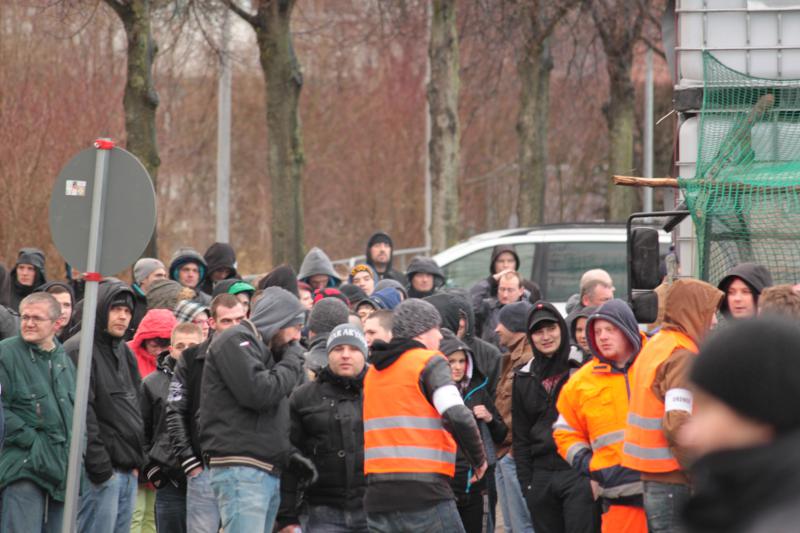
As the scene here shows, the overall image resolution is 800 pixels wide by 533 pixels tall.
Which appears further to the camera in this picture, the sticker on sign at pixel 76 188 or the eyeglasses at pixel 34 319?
the sticker on sign at pixel 76 188

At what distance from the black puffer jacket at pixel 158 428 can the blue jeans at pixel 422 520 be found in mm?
1784

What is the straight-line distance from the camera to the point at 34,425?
25.3 ft

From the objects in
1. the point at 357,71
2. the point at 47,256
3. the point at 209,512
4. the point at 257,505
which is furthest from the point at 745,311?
Answer: the point at 357,71

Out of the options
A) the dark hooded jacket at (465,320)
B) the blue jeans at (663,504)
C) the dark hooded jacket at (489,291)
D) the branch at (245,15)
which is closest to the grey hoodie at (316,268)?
the dark hooded jacket at (489,291)

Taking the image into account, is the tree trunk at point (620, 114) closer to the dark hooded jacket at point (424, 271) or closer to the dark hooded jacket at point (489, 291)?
the dark hooded jacket at point (424, 271)

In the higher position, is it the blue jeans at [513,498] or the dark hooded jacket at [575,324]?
the dark hooded jacket at [575,324]

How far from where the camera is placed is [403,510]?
697cm

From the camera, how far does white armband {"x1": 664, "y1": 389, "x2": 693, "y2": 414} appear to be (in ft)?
A: 20.5

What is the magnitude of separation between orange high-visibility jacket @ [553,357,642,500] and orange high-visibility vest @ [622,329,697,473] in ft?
1.20

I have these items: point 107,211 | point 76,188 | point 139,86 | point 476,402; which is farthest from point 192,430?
point 139,86

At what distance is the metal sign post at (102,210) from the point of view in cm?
785

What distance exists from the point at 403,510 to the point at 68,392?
7.05 feet

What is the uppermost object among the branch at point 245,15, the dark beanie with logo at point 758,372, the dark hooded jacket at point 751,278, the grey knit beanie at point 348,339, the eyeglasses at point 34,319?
the branch at point 245,15

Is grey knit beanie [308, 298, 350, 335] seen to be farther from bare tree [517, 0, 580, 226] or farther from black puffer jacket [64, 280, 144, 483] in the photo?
bare tree [517, 0, 580, 226]
